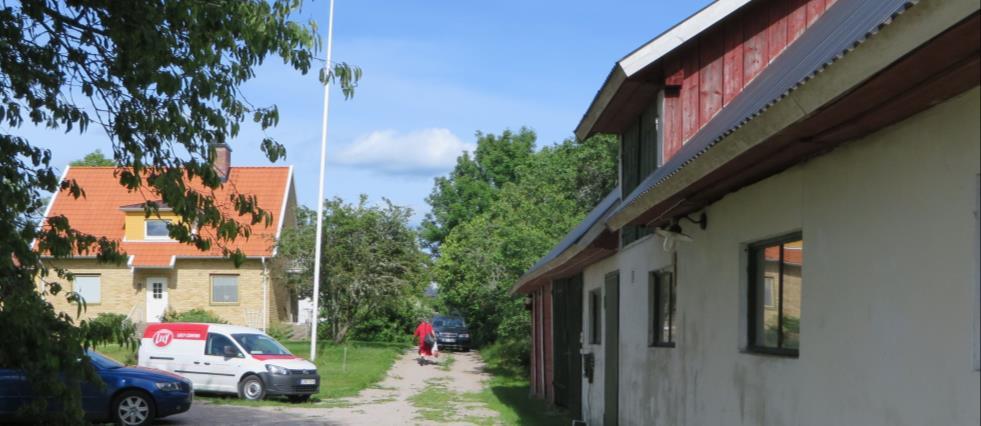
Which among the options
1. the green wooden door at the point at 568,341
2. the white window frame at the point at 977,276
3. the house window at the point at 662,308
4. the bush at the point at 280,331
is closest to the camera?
the white window frame at the point at 977,276

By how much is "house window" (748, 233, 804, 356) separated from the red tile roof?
37098 millimetres

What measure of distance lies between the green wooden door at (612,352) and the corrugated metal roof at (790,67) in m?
2.69

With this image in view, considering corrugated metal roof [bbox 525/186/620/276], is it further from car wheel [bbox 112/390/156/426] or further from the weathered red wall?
car wheel [bbox 112/390/156/426]

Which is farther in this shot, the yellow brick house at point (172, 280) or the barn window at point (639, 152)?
the yellow brick house at point (172, 280)

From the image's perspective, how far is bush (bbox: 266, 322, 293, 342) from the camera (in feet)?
148

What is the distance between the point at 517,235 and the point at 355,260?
11.0 metres

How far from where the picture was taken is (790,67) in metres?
9.12

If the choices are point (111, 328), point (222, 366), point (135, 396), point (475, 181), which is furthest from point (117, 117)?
point (475, 181)

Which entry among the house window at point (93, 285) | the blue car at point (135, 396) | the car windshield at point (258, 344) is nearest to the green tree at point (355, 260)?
the house window at point (93, 285)

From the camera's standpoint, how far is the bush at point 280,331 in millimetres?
45062

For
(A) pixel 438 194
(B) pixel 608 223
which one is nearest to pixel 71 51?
(B) pixel 608 223

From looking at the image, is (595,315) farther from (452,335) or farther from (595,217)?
(452,335)

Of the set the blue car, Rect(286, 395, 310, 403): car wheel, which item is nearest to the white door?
Rect(286, 395, 310, 403): car wheel

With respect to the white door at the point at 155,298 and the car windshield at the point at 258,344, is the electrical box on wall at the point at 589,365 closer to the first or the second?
the car windshield at the point at 258,344
